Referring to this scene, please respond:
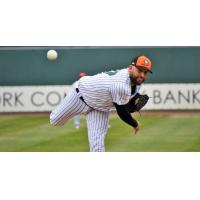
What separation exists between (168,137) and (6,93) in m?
6.64

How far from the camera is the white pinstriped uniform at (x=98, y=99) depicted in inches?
299

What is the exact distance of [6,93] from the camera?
18.9 metres

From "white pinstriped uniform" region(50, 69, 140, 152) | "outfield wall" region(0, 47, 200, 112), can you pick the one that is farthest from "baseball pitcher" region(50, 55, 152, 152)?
"outfield wall" region(0, 47, 200, 112)

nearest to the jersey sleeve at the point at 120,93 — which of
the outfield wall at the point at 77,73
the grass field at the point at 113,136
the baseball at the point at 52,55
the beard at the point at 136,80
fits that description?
the beard at the point at 136,80

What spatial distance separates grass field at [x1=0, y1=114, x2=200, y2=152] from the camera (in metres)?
12.6

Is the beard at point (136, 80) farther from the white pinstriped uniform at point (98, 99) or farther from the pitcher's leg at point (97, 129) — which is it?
the pitcher's leg at point (97, 129)

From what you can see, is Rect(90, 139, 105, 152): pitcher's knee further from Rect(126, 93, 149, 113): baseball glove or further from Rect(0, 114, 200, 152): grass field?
Rect(0, 114, 200, 152): grass field

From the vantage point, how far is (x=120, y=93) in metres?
7.57

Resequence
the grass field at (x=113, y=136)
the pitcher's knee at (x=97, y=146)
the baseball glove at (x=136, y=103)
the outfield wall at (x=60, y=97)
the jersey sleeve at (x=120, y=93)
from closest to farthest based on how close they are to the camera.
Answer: the jersey sleeve at (x=120, y=93), the pitcher's knee at (x=97, y=146), the baseball glove at (x=136, y=103), the grass field at (x=113, y=136), the outfield wall at (x=60, y=97)

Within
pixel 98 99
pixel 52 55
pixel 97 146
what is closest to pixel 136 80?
pixel 98 99

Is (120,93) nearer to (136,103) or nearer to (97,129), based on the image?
(97,129)

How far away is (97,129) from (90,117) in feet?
0.65

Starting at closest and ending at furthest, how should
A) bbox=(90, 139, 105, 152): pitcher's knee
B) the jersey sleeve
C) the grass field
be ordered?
the jersey sleeve → bbox=(90, 139, 105, 152): pitcher's knee → the grass field

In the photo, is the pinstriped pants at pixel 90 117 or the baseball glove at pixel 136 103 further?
A: the baseball glove at pixel 136 103
